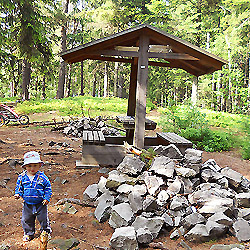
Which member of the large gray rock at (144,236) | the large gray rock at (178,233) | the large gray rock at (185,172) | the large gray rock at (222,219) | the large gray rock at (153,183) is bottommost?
the large gray rock at (178,233)

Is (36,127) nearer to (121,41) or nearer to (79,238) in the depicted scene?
(121,41)

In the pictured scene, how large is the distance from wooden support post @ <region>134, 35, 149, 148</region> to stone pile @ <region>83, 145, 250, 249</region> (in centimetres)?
119

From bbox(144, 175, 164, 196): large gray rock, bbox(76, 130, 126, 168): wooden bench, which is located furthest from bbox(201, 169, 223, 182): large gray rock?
bbox(76, 130, 126, 168): wooden bench

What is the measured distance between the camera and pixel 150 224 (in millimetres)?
3725

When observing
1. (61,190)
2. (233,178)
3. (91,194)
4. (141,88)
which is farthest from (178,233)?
(141,88)

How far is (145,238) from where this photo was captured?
345 cm

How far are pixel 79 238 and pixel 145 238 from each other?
0.94 metres

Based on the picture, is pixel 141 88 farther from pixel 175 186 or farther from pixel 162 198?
pixel 162 198

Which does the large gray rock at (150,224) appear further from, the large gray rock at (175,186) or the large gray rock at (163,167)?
the large gray rock at (163,167)

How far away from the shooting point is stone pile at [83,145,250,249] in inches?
143

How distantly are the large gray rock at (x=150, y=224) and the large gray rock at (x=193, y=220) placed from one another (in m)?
0.37

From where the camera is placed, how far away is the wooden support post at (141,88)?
6293mm

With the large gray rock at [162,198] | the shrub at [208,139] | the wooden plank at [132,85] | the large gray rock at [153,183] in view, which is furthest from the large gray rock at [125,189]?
the shrub at [208,139]

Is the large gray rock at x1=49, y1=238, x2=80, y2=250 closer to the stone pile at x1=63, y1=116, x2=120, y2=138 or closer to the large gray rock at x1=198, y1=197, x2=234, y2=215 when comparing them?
the large gray rock at x1=198, y1=197, x2=234, y2=215
